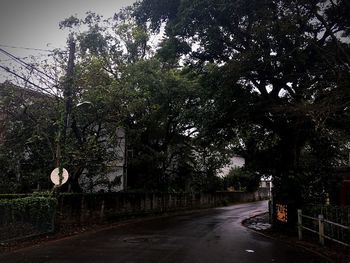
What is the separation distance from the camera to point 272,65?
689 inches

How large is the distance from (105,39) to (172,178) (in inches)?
556

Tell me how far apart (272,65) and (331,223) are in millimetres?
6888

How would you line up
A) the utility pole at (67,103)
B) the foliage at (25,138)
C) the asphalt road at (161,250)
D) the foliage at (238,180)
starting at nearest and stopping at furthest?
the asphalt road at (161,250) → the utility pole at (67,103) → the foliage at (25,138) → the foliage at (238,180)

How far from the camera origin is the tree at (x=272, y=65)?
15.0 meters

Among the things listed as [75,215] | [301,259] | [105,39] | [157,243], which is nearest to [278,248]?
[301,259]

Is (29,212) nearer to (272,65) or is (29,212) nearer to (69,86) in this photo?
(69,86)

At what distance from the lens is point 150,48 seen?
3544cm

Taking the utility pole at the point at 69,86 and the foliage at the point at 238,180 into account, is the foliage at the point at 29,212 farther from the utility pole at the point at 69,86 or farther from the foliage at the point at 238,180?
the foliage at the point at 238,180

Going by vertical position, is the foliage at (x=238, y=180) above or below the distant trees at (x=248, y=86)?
below

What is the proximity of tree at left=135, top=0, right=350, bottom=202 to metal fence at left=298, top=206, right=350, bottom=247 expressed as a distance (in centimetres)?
282

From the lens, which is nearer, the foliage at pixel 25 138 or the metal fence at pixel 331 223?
the metal fence at pixel 331 223

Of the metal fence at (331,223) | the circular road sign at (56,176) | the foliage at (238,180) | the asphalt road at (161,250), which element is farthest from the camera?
the foliage at (238,180)

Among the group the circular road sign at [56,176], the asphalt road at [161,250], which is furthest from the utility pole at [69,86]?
the asphalt road at [161,250]

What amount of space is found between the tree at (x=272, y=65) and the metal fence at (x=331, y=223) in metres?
2.82
